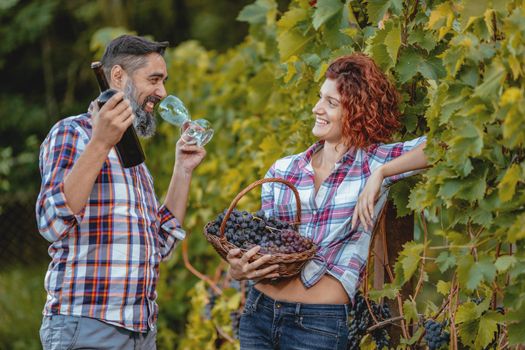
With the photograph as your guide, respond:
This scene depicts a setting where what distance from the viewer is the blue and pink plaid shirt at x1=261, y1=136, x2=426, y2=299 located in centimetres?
290

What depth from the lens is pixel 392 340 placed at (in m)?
3.23

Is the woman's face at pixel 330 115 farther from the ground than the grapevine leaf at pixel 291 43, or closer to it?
closer to it

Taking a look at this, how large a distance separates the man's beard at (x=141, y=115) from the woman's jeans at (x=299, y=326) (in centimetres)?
75

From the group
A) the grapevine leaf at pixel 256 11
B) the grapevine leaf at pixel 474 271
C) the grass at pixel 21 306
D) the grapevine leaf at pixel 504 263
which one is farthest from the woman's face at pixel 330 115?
the grass at pixel 21 306

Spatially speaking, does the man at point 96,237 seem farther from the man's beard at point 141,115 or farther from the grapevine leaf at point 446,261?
the grapevine leaf at point 446,261

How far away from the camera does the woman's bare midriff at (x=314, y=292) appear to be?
2.90m

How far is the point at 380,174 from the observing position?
2801mm

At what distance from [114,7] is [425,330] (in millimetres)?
7535

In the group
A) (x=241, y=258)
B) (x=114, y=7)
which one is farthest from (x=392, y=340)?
(x=114, y=7)

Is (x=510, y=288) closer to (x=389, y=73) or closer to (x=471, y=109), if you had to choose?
(x=471, y=109)

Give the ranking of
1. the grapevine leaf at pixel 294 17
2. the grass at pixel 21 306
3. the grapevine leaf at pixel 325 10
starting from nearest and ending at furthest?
the grapevine leaf at pixel 325 10 → the grapevine leaf at pixel 294 17 → the grass at pixel 21 306

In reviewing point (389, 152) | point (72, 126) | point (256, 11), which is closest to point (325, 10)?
point (389, 152)

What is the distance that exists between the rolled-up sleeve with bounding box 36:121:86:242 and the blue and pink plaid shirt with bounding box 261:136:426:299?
0.75 metres

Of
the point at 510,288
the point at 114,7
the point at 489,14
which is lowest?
the point at 510,288
